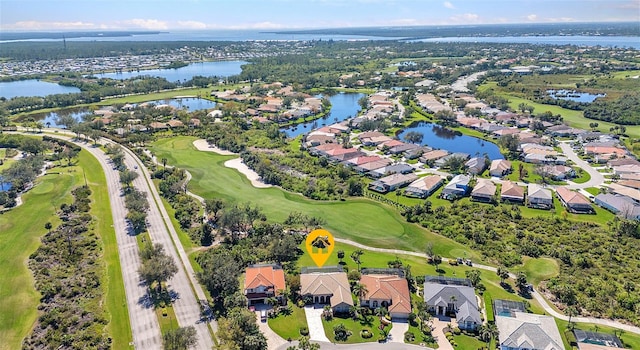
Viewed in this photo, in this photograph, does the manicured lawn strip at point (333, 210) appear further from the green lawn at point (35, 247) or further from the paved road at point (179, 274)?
the green lawn at point (35, 247)

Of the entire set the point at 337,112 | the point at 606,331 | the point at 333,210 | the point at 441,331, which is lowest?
the point at 441,331

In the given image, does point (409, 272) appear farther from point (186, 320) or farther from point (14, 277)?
point (14, 277)

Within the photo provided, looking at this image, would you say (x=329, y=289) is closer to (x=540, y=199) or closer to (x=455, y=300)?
(x=455, y=300)

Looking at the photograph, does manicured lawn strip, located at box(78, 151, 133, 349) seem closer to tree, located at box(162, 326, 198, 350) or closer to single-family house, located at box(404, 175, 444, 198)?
tree, located at box(162, 326, 198, 350)

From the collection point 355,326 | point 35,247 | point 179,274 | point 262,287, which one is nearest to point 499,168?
point 355,326

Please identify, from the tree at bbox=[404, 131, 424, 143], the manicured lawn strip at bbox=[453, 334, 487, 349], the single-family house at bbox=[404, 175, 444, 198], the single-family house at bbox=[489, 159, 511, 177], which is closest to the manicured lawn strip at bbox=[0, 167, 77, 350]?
the manicured lawn strip at bbox=[453, 334, 487, 349]

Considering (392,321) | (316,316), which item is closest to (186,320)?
(316,316)
